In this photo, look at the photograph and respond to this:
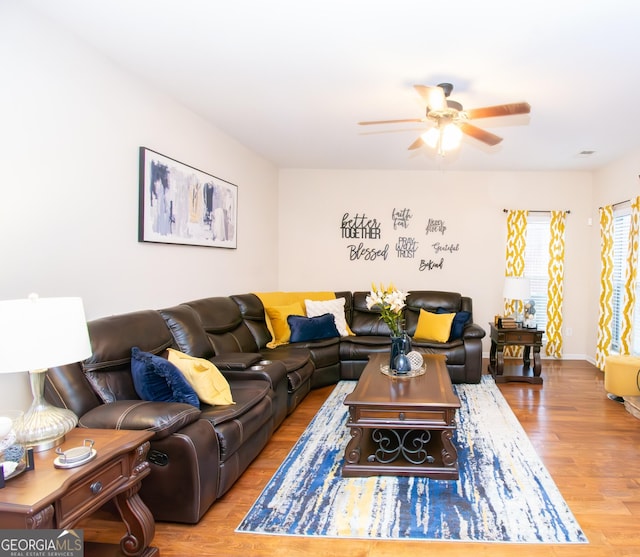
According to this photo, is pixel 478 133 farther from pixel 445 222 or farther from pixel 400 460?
pixel 445 222

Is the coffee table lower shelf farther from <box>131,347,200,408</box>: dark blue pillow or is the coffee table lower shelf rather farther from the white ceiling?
the white ceiling

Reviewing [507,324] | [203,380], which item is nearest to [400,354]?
[203,380]

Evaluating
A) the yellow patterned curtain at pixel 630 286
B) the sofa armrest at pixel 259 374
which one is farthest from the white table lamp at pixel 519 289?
the sofa armrest at pixel 259 374

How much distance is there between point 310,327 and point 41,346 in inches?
133

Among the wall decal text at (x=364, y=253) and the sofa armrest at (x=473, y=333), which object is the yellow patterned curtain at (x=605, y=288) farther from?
the wall decal text at (x=364, y=253)

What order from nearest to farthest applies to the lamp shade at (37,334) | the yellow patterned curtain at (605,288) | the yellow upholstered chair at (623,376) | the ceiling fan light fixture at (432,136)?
the lamp shade at (37,334)
the ceiling fan light fixture at (432,136)
the yellow upholstered chair at (623,376)
the yellow patterned curtain at (605,288)

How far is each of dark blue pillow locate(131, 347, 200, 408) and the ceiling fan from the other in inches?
78.9

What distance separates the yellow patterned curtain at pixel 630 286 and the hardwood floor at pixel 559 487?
2.78ft

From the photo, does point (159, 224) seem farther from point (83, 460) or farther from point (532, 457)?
point (532, 457)

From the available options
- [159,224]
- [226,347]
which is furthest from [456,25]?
[226,347]

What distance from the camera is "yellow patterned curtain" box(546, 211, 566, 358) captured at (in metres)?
6.02

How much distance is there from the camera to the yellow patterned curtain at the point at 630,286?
4.74 meters

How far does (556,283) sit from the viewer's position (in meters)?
6.04

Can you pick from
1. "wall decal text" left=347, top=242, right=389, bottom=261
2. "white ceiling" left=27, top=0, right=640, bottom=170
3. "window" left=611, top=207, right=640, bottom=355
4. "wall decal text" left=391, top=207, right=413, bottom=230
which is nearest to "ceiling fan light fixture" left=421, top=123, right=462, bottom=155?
"white ceiling" left=27, top=0, right=640, bottom=170
